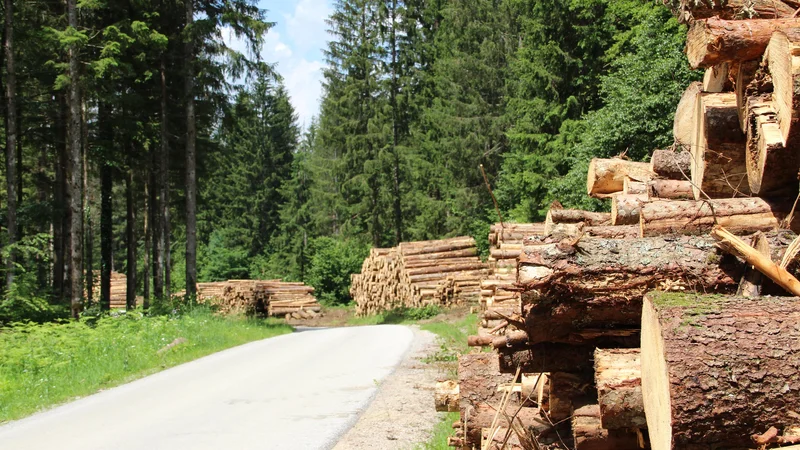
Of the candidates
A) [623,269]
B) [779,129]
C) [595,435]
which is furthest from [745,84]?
[595,435]

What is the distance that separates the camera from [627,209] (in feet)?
21.3

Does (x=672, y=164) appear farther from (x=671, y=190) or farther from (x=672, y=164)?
(x=671, y=190)

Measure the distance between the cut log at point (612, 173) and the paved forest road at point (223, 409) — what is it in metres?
4.02

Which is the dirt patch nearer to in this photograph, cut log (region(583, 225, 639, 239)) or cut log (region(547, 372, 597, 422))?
cut log (region(547, 372, 597, 422))

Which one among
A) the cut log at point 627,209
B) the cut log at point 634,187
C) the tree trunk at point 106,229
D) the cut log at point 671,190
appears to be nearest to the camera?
the cut log at point 671,190

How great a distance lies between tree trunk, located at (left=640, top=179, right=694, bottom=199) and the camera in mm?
6008

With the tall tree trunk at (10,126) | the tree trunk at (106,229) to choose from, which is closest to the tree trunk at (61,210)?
the tree trunk at (106,229)

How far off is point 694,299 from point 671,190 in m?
2.55

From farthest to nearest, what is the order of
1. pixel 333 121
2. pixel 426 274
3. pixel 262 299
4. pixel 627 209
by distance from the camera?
1. pixel 333 121
2. pixel 262 299
3. pixel 426 274
4. pixel 627 209

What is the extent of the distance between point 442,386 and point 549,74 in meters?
23.1

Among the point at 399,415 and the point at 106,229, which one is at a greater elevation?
the point at 106,229

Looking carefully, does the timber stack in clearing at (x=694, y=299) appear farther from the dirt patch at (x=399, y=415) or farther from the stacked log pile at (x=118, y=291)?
the stacked log pile at (x=118, y=291)

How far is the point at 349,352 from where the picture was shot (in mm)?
15539

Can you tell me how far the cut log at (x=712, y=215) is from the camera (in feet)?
15.6
